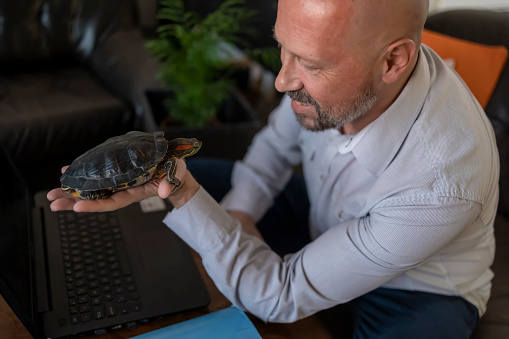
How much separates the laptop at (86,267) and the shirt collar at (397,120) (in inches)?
21.2

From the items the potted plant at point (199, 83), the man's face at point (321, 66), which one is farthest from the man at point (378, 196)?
the potted plant at point (199, 83)

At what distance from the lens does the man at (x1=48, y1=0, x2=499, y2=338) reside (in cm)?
86

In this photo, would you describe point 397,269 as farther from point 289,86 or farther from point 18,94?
point 18,94

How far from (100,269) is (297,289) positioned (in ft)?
1.52

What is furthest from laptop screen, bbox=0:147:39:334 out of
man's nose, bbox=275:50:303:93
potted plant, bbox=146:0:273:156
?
potted plant, bbox=146:0:273:156

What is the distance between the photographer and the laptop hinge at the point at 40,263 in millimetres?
879

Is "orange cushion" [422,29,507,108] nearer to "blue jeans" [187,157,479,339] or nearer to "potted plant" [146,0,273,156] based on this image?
"potted plant" [146,0,273,156]

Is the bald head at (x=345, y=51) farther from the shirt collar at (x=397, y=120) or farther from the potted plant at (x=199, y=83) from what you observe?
the potted plant at (x=199, y=83)

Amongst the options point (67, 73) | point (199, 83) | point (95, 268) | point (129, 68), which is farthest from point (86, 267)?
point (67, 73)

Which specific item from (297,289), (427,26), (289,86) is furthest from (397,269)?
(427,26)

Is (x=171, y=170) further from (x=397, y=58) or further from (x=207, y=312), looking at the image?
(x=397, y=58)

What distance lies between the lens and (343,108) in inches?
38.5

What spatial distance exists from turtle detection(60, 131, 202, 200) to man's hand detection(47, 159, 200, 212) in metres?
0.01

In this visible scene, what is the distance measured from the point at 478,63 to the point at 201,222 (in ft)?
4.39
